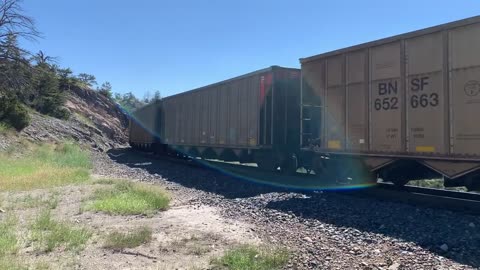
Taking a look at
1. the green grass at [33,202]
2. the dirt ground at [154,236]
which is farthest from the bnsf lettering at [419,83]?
the green grass at [33,202]

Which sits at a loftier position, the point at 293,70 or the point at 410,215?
the point at 293,70

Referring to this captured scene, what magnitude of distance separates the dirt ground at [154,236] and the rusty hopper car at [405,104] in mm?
4369

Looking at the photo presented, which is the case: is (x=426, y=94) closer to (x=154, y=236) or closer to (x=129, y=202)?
(x=154, y=236)

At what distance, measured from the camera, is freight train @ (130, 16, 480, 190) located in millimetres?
8320

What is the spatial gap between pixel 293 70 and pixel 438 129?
23.0 feet

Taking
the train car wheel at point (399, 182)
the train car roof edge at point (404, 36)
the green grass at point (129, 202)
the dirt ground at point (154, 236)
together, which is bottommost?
the dirt ground at point (154, 236)

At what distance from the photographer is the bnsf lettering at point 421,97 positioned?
28.9 feet

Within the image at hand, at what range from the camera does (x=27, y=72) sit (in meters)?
31.9

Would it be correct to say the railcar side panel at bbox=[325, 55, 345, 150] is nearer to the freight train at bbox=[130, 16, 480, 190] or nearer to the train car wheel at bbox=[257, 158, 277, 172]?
the freight train at bbox=[130, 16, 480, 190]

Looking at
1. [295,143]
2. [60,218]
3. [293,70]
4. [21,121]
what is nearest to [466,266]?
[60,218]

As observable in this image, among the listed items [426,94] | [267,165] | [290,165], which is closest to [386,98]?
[426,94]

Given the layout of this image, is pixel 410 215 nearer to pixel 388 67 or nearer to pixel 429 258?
pixel 429 258

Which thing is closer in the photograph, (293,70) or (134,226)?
(134,226)

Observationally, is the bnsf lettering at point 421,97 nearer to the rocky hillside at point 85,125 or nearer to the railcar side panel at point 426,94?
the railcar side panel at point 426,94
